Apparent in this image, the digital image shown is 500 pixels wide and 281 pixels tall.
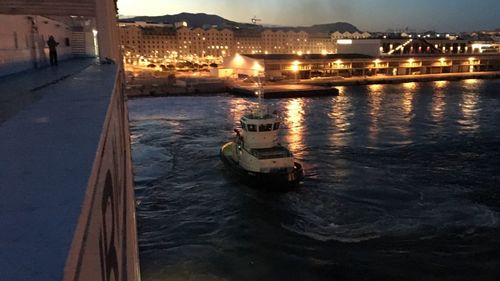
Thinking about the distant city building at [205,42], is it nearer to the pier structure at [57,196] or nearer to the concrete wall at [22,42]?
the concrete wall at [22,42]

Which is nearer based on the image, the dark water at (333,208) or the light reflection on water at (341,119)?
the dark water at (333,208)

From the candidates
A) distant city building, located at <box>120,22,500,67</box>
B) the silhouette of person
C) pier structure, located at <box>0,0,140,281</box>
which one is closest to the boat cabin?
the silhouette of person

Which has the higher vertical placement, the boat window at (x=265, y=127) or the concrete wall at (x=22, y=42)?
the concrete wall at (x=22, y=42)

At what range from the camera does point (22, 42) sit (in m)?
14.2

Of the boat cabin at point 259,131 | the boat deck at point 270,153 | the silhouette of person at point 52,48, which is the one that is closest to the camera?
the silhouette of person at point 52,48

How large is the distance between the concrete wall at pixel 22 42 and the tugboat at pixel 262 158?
35.7ft

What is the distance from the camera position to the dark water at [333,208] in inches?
583

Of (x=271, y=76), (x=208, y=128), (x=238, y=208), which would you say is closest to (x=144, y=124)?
(x=208, y=128)

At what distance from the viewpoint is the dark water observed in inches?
583

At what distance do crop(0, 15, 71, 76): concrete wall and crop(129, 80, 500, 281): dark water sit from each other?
7.62 meters

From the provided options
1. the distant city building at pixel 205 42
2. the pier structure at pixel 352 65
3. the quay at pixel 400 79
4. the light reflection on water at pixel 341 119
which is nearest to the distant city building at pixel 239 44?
the distant city building at pixel 205 42

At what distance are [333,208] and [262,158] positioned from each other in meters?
4.70

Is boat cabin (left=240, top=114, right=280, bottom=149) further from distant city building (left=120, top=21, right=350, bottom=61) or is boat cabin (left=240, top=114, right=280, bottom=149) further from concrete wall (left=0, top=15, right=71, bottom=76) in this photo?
distant city building (left=120, top=21, right=350, bottom=61)

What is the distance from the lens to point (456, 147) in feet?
102
